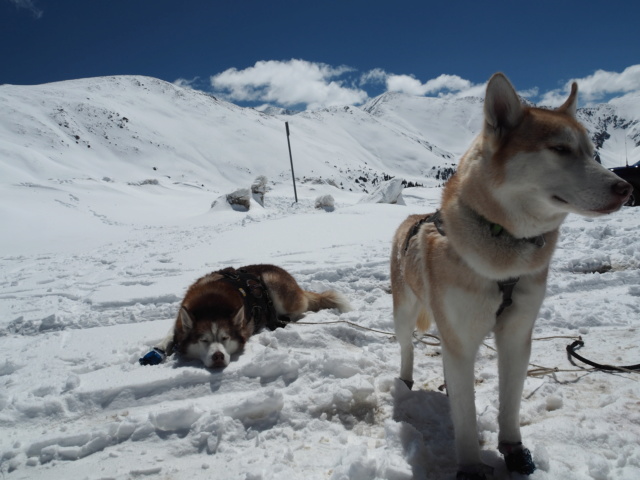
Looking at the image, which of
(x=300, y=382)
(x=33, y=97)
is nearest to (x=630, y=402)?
(x=300, y=382)

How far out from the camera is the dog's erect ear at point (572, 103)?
2.57 m

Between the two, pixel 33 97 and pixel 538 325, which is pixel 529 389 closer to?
pixel 538 325

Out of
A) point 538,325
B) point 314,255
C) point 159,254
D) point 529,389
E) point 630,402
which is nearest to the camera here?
point 630,402

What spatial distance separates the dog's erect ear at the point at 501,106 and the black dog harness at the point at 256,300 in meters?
3.52

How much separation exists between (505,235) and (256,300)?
3.56 meters

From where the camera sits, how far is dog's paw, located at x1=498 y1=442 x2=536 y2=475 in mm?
2412

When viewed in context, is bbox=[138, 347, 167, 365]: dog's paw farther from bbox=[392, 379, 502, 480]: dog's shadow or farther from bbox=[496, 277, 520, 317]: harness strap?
bbox=[496, 277, 520, 317]: harness strap

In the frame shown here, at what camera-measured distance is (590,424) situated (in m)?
2.79

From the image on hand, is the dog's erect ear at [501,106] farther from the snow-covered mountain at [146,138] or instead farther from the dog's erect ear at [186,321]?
the snow-covered mountain at [146,138]

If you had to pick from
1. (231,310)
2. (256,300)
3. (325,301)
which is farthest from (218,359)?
(325,301)

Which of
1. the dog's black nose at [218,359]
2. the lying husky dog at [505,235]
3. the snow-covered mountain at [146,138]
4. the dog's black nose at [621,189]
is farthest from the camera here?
the snow-covered mountain at [146,138]

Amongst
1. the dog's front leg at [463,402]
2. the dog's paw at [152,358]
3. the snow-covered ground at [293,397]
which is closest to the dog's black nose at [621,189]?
the dog's front leg at [463,402]

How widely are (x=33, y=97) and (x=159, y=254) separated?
319 ft

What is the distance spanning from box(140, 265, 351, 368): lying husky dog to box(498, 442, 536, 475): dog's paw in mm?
2490
